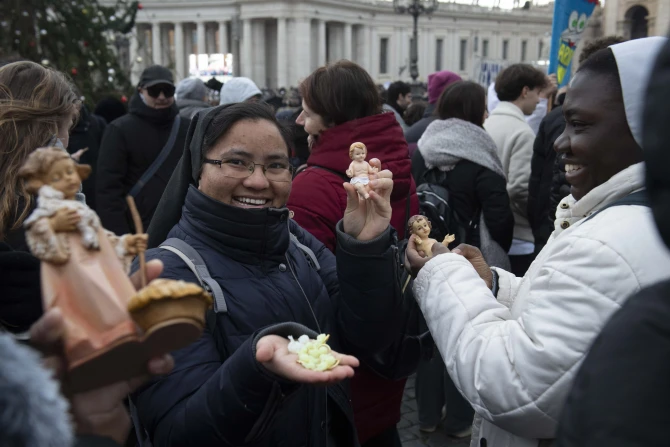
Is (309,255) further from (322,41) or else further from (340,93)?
(322,41)

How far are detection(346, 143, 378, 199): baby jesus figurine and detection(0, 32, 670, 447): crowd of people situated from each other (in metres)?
0.03

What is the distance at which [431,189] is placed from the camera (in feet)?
12.7

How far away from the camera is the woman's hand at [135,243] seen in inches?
45.9

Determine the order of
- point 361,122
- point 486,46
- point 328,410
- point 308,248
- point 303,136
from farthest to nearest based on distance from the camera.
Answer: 1. point 486,46
2. point 303,136
3. point 361,122
4. point 308,248
5. point 328,410

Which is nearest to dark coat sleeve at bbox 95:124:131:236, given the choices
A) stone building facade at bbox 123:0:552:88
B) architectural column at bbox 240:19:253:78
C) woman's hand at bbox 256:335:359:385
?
woman's hand at bbox 256:335:359:385

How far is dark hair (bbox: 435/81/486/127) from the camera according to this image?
427 centimetres

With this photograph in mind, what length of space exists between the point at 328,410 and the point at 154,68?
12.6 ft

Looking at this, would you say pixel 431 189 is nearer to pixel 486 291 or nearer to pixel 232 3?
pixel 486 291

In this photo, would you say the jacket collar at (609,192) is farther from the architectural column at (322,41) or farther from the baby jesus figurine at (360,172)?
the architectural column at (322,41)

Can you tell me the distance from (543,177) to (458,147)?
2.70 feet

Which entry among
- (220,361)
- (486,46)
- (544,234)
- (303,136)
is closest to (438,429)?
(544,234)

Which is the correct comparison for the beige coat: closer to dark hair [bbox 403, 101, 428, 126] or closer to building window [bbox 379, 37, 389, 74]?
dark hair [bbox 403, 101, 428, 126]

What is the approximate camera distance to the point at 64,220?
1067 mm

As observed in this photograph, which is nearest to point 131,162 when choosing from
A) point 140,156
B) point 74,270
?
point 140,156
